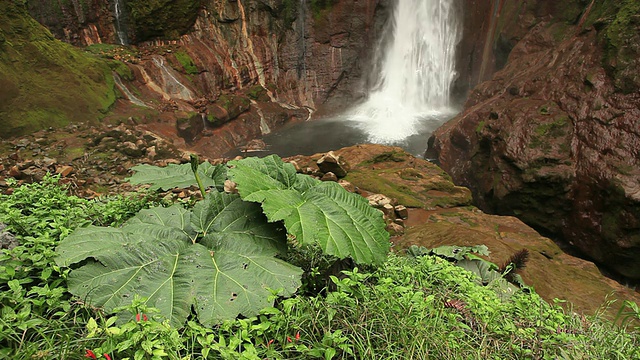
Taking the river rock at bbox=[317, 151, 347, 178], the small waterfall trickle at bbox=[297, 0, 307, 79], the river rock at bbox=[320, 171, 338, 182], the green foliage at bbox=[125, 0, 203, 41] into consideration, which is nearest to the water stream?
the small waterfall trickle at bbox=[297, 0, 307, 79]

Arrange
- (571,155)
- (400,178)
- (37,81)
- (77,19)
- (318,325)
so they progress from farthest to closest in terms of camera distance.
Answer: (77,19) < (37,81) < (571,155) < (400,178) < (318,325)

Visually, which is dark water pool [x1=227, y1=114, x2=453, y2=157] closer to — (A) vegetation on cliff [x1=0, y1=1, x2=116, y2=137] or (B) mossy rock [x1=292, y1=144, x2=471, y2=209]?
(A) vegetation on cliff [x1=0, y1=1, x2=116, y2=137]

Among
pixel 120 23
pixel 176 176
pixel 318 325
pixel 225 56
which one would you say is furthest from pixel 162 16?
pixel 318 325

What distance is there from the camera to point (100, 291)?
1.26 metres

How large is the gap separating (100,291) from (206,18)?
14415mm

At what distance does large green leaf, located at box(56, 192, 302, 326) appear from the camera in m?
1.27

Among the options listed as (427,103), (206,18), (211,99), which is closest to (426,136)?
(427,103)

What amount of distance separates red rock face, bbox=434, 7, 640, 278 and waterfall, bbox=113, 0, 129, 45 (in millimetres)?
12853

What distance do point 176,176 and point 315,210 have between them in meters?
1.06

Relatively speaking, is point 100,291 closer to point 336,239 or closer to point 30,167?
point 336,239

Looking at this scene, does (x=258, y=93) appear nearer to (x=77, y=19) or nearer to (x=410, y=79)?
(x=77, y=19)

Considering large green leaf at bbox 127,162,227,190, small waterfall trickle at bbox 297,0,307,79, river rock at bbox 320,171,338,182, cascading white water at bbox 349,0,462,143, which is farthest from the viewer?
small waterfall trickle at bbox 297,0,307,79

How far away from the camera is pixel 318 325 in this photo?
1328mm

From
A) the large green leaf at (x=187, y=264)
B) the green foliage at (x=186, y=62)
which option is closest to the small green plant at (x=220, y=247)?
the large green leaf at (x=187, y=264)
